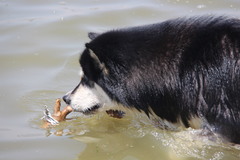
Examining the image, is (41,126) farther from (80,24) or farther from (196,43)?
(80,24)

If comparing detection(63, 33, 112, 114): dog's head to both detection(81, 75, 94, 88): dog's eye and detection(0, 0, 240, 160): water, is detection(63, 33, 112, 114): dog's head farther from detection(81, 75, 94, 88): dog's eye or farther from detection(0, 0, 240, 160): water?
detection(0, 0, 240, 160): water

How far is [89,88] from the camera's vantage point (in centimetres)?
497

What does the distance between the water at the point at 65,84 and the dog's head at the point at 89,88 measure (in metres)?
0.40

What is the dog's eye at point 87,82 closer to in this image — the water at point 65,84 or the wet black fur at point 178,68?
the wet black fur at point 178,68

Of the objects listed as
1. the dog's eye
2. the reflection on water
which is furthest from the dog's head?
the reflection on water

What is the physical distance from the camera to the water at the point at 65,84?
15.9ft

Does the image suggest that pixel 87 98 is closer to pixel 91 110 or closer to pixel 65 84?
pixel 91 110

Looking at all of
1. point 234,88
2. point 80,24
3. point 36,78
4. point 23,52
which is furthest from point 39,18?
point 234,88

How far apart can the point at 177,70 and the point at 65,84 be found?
2.59 m

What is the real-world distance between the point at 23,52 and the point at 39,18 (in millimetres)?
1492

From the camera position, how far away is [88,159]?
4719 mm

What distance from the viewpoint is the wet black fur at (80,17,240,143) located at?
432 centimetres

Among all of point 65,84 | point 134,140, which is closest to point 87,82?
point 134,140

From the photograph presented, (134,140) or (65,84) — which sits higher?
(65,84)
